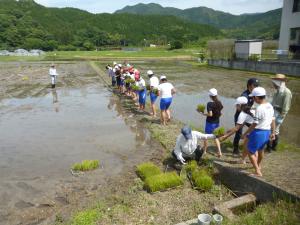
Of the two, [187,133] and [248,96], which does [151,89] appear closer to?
[248,96]

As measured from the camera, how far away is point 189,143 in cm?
649

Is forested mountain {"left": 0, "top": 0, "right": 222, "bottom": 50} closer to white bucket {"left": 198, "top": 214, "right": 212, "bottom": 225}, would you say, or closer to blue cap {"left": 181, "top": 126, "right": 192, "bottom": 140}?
blue cap {"left": 181, "top": 126, "right": 192, "bottom": 140}

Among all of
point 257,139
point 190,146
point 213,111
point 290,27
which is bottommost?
point 190,146

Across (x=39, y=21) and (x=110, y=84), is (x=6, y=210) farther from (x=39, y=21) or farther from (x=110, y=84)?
(x=39, y=21)

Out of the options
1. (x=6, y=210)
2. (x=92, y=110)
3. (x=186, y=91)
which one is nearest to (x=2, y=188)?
(x=6, y=210)

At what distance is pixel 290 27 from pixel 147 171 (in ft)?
87.3

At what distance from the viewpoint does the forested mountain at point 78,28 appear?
4183 inches

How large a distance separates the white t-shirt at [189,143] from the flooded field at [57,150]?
1308 mm

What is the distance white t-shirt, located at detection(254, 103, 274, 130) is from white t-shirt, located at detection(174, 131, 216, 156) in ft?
4.63

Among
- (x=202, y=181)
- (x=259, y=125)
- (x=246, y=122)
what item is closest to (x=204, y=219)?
(x=202, y=181)

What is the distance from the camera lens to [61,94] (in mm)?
17578

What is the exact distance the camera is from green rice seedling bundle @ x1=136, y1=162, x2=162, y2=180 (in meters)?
6.39

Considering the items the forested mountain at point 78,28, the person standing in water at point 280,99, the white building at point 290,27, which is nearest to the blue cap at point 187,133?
the person standing in water at point 280,99

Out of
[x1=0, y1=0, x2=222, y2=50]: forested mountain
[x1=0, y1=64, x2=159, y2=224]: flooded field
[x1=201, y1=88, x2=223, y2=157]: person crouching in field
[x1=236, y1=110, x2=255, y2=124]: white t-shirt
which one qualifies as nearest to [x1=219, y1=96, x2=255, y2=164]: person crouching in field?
[x1=236, y1=110, x2=255, y2=124]: white t-shirt
